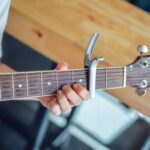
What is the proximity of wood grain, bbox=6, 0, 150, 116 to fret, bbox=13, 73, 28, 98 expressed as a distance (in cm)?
A: 29

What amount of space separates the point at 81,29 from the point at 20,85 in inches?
17.2

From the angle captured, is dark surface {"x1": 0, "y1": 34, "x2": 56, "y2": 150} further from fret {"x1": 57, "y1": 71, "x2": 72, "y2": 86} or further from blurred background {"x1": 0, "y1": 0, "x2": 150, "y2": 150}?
fret {"x1": 57, "y1": 71, "x2": 72, "y2": 86}

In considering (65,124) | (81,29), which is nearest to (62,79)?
(81,29)

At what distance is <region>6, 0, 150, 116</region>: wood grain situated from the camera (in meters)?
1.14

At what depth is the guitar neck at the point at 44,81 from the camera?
83 centimetres

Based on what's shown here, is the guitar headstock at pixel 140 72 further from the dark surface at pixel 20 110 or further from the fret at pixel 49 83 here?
the dark surface at pixel 20 110

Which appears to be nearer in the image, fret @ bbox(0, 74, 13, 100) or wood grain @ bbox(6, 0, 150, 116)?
fret @ bbox(0, 74, 13, 100)

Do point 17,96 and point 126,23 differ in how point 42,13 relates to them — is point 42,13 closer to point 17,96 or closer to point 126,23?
point 126,23

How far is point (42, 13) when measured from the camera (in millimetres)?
1246

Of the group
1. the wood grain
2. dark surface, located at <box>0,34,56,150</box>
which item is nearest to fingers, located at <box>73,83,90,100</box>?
the wood grain

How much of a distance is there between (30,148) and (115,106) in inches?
19.6

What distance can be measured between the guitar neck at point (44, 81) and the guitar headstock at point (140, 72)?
0.8 inches

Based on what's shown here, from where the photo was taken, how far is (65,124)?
1.71 m

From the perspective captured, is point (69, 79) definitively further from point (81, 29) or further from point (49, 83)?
point (81, 29)
